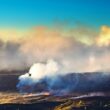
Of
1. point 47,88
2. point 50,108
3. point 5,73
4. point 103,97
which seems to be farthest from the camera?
point 5,73

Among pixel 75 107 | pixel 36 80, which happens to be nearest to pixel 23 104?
pixel 75 107

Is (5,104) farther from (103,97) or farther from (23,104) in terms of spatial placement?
(103,97)

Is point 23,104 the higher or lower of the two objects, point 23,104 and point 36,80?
the lower

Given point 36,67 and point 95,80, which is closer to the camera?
point 95,80

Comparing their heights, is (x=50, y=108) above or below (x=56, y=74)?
below

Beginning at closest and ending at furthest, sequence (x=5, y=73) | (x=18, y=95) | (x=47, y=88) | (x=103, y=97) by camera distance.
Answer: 1. (x=103, y=97)
2. (x=18, y=95)
3. (x=47, y=88)
4. (x=5, y=73)

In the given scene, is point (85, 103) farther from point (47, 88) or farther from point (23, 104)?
point (47, 88)

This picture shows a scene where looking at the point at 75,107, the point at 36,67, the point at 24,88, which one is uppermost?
the point at 36,67

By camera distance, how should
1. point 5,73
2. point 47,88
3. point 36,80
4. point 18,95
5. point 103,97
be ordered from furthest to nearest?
point 5,73 → point 36,80 → point 47,88 → point 18,95 → point 103,97

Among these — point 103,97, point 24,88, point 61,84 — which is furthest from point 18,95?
point 103,97
